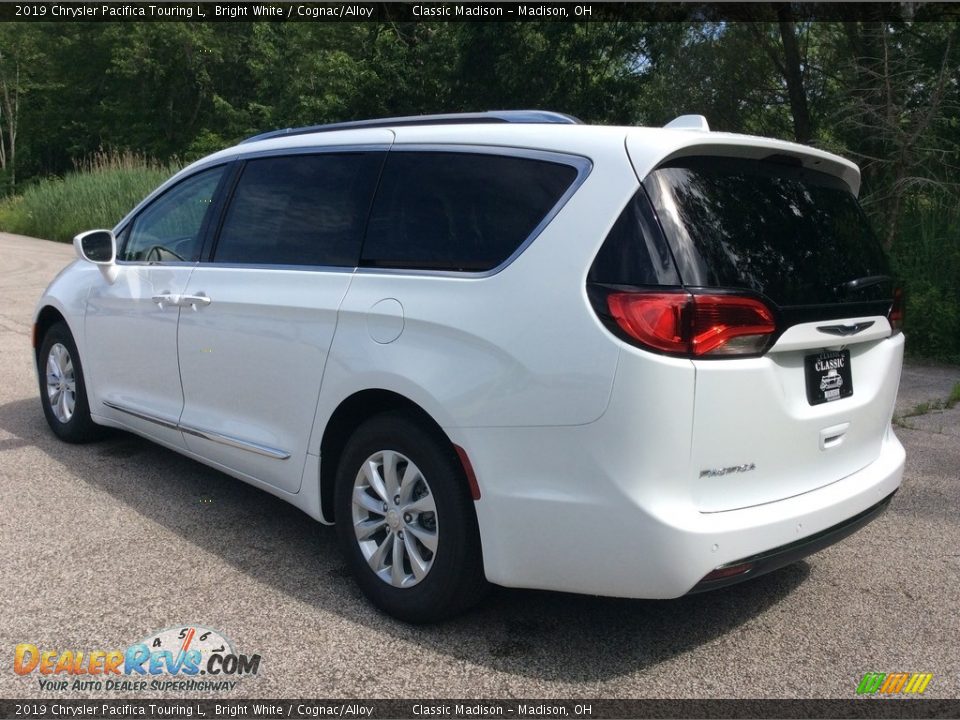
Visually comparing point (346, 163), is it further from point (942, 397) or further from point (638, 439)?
point (942, 397)

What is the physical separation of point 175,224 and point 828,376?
11.1ft

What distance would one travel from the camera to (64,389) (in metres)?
5.60

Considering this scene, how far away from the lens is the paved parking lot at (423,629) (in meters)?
2.99

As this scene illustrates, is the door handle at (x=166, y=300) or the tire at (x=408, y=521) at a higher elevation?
the door handle at (x=166, y=300)

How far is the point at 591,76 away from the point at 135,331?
62.6ft

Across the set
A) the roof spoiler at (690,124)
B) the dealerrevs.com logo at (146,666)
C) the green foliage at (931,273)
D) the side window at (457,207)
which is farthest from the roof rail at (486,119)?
the green foliage at (931,273)

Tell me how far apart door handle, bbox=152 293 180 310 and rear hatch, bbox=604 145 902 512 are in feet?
8.40

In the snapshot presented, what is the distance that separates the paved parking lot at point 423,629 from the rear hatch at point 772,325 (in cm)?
62

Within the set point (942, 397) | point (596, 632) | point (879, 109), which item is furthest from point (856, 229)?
point (879, 109)

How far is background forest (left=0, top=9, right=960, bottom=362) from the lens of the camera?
32.4 ft

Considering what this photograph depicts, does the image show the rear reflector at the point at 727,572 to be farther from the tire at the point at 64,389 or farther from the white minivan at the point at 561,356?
the tire at the point at 64,389

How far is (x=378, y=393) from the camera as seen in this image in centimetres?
338

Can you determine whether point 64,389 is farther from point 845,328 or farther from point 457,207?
point 845,328

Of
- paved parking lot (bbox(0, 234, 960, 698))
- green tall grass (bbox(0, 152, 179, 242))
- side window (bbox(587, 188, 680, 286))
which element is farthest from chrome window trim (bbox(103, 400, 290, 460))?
green tall grass (bbox(0, 152, 179, 242))
